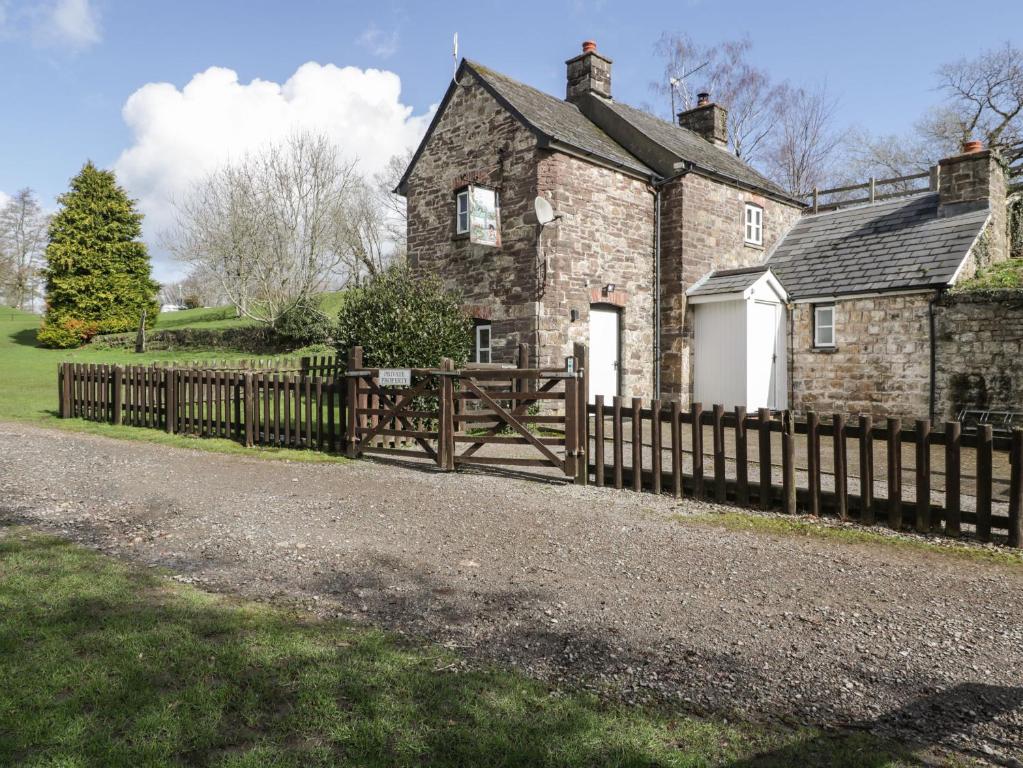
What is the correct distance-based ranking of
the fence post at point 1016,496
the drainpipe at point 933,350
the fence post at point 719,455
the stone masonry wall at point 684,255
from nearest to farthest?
the fence post at point 1016,496, the fence post at point 719,455, the drainpipe at point 933,350, the stone masonry wall at point 684,255

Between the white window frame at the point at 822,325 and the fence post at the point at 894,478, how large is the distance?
10.4 m

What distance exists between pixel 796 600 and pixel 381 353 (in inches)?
371

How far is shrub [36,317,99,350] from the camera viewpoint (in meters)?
34.3

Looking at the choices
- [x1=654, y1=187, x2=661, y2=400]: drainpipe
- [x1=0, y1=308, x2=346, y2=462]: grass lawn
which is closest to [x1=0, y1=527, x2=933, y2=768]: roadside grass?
[x1=0, y1=308, x2=346, y2=462]: grass lawn

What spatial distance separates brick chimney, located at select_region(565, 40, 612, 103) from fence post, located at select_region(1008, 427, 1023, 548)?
52.4 ft

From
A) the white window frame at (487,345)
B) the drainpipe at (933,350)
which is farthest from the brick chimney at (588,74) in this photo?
the drainpipe at (933,350)

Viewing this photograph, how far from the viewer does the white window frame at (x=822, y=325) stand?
16.4 m

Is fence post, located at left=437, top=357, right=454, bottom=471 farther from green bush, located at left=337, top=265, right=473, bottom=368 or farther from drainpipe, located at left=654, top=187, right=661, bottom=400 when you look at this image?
drainpipe, located at left=654, top=187, right=661, bottom=400

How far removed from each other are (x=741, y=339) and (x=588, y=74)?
9.12 metres

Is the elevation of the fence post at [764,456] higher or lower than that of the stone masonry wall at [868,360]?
lower

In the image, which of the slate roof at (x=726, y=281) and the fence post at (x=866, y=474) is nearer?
the fence post at (x=866, y=474)

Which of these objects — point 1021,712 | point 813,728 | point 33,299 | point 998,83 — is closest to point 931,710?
point 1021,712

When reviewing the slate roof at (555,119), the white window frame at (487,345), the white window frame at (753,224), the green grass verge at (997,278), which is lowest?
the white window frame at (487,345)

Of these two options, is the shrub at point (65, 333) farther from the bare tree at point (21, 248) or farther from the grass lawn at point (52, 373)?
the bare tree at point (21, 248)
